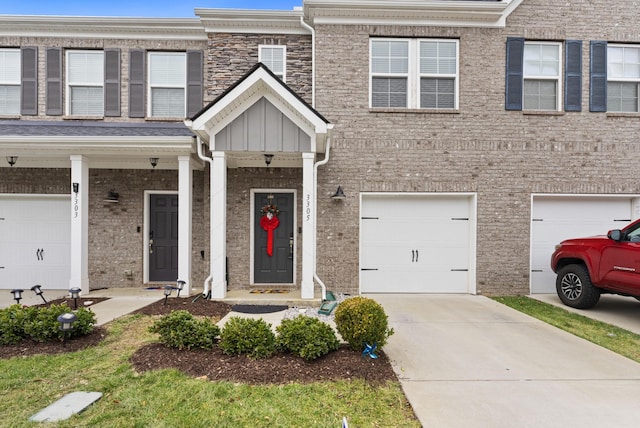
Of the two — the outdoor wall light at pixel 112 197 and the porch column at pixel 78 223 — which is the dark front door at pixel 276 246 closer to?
the outdoor wall light at pixel 112 197

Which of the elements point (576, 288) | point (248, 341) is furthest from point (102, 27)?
point (576, 288)

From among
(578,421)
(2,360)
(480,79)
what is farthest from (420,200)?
(2,360)

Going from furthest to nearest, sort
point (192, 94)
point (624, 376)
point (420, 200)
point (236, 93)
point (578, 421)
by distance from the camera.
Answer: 1. point (192, 94)
2. point (420, 200)
3. point (236, 93)
4. point (624, 376)
5. point (578, 421)

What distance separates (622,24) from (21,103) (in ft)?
48.5

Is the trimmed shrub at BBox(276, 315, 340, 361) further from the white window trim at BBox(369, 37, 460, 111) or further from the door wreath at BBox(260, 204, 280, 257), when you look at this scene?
the white window trim at BBox(369, 37, 460, 111)

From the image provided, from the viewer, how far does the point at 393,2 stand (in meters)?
7.38

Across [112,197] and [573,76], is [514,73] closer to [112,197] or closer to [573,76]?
[573,76]

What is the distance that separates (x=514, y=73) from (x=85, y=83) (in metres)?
10.5

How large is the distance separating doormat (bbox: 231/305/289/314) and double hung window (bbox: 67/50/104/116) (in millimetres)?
6308

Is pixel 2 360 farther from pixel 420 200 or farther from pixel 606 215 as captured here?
pixel 606 215

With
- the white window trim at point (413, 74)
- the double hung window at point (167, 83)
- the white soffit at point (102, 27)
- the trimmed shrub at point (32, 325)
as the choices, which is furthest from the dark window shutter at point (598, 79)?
the trimmed shrub at point (32, 325)

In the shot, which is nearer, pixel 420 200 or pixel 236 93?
pixel 236 93

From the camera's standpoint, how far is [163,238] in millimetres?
8227

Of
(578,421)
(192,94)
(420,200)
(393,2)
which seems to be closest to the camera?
(578,421)
